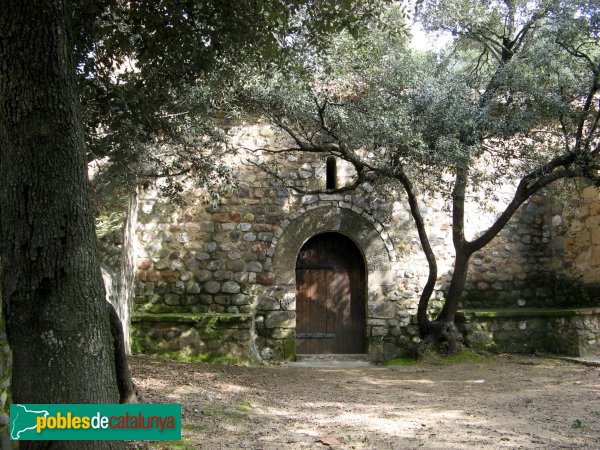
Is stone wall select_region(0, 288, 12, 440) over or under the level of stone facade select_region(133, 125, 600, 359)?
under

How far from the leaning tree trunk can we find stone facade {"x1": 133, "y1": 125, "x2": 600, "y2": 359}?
17.2 feet

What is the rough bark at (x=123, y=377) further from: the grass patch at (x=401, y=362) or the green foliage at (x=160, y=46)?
the grass patch at (x=401, y=362)

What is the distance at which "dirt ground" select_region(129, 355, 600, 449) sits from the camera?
3.98 meters

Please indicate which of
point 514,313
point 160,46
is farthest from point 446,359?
point 160,46

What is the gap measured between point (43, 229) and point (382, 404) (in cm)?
379

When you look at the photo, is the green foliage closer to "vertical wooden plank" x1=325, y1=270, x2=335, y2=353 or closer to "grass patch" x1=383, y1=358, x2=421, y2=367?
"vertical wooden plank" x1=325, y1=270, x2=335, y2=353

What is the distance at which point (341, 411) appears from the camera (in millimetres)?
5051

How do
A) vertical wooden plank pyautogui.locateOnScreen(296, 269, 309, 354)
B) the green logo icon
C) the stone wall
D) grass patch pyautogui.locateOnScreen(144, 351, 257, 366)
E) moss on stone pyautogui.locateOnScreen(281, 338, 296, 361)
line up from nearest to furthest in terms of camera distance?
1. the stone wall
2. the green logo icon
3. grass patch pyautogui.locateOnScreen(144, 351, 257, 366)
4. moss on stone pyautogui.locateOnScreen(281, 338, 296, 361)
5. vertical wooden plank pyautogui.locateOnScreen(296, 269, 309, 354)

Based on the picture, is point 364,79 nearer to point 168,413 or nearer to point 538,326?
point 538,326

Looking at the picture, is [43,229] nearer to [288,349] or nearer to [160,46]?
[160,46]

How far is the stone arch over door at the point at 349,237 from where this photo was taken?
8445mm

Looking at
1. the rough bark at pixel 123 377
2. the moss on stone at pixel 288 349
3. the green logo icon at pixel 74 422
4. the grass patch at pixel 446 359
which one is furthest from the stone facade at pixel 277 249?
the green logo icon at pixel 74 422

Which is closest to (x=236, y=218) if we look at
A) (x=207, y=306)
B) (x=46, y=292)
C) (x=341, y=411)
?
(x=207, y=306)

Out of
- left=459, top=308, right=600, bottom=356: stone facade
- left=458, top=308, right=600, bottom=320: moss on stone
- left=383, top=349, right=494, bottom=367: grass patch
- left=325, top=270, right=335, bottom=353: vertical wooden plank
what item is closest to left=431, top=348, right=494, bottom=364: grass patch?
left=383, top=349, right=494, bottom=367: grass patch
